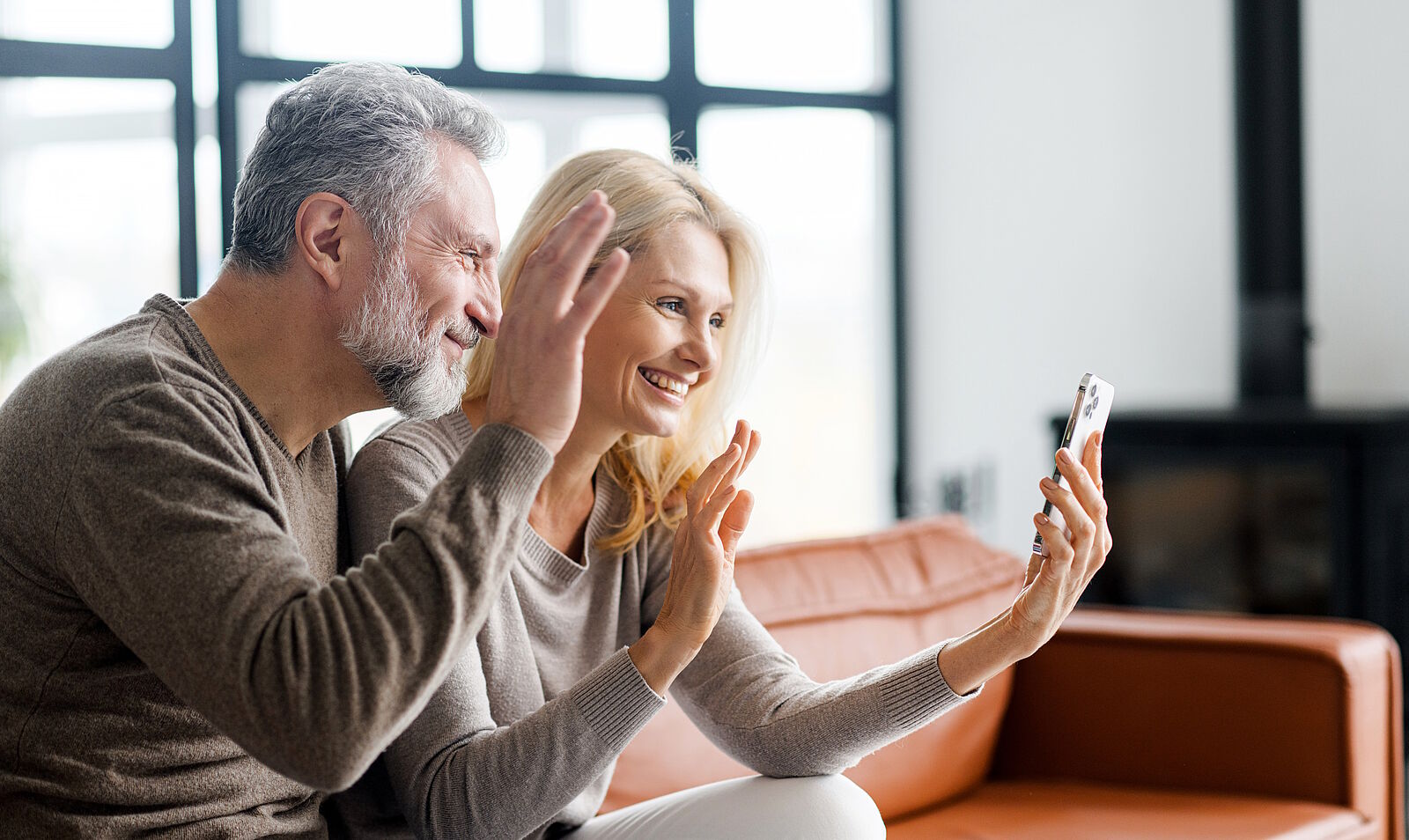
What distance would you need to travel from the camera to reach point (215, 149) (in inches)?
137

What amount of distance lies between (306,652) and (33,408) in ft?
1.09

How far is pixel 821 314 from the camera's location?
479cm

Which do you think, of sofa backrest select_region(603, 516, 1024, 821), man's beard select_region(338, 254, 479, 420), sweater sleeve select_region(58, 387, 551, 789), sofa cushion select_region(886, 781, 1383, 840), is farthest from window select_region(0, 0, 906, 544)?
sweater sleeve select_region(58, 387, 551, 789)

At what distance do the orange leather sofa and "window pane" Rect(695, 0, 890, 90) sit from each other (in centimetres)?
263

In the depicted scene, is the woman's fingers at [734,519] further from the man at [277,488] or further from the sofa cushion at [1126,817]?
the sofa cushion at [1126,817]

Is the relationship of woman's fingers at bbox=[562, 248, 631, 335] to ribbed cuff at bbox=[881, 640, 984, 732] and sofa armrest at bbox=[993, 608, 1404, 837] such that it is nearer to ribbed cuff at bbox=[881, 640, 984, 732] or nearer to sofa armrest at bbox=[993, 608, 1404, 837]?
ribbed cuff at bbox=[881, 640, 984, 732]

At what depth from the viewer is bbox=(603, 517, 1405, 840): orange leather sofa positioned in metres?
1.93

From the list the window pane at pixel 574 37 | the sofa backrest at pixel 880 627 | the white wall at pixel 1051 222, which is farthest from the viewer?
the white wall at pixel 1051 222

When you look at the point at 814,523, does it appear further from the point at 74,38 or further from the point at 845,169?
the point at 74,38

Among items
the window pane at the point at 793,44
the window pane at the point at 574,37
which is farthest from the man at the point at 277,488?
the window pane at the point at 793,44

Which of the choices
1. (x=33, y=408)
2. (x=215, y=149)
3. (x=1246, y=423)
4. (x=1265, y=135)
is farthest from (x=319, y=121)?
(x=1265, y=135)

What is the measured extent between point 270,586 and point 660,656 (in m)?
0.44

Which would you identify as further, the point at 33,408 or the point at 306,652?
the point at 33,408

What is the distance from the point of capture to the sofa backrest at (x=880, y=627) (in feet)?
5.86
